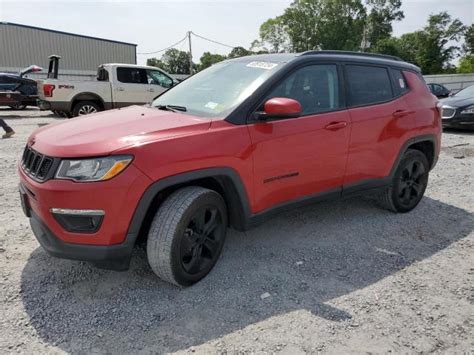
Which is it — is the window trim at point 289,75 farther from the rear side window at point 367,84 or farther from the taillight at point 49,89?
the taillight at point 49,89

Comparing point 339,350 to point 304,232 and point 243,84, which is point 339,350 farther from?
point 243,84

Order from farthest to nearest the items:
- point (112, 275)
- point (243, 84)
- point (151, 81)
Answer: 1. point (151, 81)
2. point (243, 84)
3. point (112, 275)

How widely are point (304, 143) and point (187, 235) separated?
1.27m

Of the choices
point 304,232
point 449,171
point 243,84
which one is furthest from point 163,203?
point 449,171

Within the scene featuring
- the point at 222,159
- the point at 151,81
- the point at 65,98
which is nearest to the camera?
the point at 222,159

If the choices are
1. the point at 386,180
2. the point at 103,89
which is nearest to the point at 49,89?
the point at 103,89

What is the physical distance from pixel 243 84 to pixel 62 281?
6.89ft

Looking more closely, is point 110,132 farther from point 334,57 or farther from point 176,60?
point 176,60

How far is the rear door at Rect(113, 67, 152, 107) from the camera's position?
1202 cm

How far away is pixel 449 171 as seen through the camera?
21.3ft

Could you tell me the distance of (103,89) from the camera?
11.8 m

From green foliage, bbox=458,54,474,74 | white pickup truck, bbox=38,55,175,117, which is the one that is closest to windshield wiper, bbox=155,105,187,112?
white pickup truck, bbox=38,55,175,117

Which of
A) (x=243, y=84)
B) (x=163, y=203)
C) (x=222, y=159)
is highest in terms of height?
(x=243, y=84)

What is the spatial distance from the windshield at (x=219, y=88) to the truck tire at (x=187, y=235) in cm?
70
